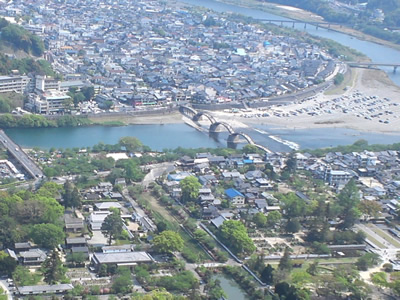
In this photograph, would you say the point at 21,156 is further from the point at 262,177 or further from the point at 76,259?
the point at 76,259

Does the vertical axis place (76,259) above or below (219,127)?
above

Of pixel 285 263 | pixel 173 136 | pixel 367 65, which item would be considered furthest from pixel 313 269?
pixel 367 65

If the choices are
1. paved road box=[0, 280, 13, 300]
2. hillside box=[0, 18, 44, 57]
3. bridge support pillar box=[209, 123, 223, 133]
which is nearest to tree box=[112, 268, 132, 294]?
paved road box=[0, 280, 13, 300]

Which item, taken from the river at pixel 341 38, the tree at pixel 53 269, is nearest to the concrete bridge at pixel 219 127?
the tree at pixel 53 269

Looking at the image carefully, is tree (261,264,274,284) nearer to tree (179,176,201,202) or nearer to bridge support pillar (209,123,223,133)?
tree (179,176,201,202)

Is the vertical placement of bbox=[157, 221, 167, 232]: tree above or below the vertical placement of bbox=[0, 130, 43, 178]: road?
above

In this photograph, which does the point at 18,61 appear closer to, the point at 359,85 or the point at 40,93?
the point at 40,93

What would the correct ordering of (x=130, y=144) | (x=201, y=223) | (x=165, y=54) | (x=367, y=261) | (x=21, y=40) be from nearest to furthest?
(x=367, y=261) < (x=201, y=223) < (x=130, y=144) < (x=21, y=40) < (x=165, y=54)

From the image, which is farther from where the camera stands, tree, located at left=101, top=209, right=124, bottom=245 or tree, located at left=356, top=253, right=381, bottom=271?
tree, located at left=101, top=209, right=124, bottom=245
